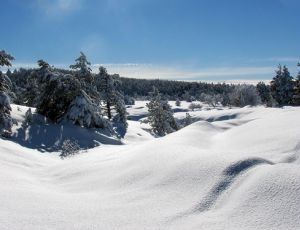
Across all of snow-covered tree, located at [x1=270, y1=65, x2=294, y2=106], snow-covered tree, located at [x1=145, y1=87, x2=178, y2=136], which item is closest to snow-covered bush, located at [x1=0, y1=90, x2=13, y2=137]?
snow-covered tree, located at [x1=145, y1=87, x2=178, y2=136]

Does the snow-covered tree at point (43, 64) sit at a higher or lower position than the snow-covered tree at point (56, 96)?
higher

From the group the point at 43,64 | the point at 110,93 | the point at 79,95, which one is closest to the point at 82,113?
the point at 79,95

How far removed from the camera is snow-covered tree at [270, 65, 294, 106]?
5562 cm

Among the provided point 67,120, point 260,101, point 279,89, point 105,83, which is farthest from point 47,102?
point 260,101

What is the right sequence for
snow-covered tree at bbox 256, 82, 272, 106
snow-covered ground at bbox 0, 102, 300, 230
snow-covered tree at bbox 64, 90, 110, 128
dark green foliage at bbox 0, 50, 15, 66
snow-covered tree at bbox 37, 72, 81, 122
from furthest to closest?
snow-covered tree at bbox 256, 82, 272, 106 → snow-covered tree at bbox 37, 72, 81, 122 → snow-covered tree at bbox 64, 90, 110, 128 → dark green foliage at bbox 0, 50, 15, 66 → snow-covered ground at bbox 0, 102, 300, 230

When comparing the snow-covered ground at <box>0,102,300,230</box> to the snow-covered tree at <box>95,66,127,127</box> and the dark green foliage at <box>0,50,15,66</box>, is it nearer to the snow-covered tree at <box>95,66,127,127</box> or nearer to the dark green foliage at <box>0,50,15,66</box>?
the dark green foliage at <box>0,50,15,66</box>

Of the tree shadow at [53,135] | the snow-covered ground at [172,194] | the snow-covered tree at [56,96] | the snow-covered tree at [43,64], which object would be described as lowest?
the tree shadow at [53,135]

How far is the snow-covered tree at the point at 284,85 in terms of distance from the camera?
182 feet

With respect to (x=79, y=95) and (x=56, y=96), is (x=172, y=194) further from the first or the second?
(x=56, y=96)

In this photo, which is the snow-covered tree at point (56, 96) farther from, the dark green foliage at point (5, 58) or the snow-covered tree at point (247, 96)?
the snow-covered tree at point (247, 96)

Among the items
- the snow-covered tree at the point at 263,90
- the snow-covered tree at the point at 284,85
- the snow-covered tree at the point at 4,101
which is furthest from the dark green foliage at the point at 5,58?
the snow-covered tree at the point at 263,90

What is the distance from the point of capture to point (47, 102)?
35.8 meters

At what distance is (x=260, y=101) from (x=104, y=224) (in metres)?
96.9

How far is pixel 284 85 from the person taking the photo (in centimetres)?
5600
